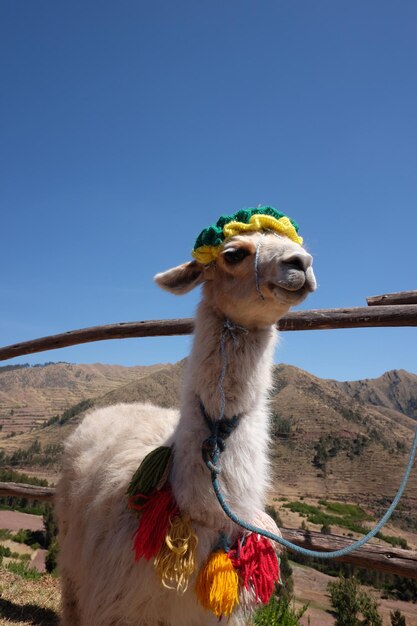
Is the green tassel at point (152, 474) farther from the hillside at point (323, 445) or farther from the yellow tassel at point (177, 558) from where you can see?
the hillside at point (323, 445)

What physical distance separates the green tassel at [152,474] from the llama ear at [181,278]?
0.83 metres

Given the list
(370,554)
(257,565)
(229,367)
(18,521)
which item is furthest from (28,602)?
(18,521)

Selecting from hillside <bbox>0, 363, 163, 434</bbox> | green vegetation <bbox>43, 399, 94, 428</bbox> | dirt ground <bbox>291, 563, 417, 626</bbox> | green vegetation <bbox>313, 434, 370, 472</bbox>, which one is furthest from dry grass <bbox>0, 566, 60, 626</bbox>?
hillside <bbox>0, 363, 163, 434</bbox>

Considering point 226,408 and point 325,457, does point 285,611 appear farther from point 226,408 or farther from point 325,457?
point 325,457

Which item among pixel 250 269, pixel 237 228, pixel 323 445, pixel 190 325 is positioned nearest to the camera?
pixel 250 269

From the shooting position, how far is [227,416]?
1.84 metres

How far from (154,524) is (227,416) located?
51cm

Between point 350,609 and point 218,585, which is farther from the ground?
point 218,585

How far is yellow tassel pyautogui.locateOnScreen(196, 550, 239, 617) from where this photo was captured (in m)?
1.62

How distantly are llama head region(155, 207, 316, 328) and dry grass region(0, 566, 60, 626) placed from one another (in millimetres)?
3083

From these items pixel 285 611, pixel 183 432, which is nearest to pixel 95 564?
pixel 183 432

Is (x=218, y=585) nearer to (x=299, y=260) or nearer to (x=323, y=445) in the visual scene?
(x=299, y=260)

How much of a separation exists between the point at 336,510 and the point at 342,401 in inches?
775

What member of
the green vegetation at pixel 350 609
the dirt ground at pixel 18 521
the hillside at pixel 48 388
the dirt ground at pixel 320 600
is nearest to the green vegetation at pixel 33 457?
the dirt ground at pixel 18 521
